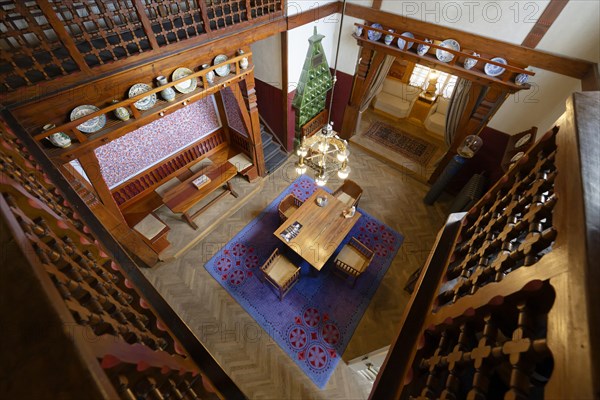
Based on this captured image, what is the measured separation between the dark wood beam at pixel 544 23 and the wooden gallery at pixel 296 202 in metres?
0.02

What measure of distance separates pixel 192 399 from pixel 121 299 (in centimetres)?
62

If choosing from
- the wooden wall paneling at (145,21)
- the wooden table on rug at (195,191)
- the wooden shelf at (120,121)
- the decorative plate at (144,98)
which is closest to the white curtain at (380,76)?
the wooden shelf at (120,121)

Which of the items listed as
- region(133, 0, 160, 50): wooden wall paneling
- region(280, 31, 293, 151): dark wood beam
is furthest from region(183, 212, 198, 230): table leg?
region(133, 0, 160, 50): wooden wall paneling

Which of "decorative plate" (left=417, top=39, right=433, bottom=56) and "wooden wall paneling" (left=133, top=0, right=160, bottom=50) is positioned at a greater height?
"wooden wall paneling" (left=133, top=0, right=160, bottom=50)

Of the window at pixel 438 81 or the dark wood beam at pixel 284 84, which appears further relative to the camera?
the window at pixel 438 81

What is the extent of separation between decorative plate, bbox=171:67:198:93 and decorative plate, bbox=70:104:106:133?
923 mm

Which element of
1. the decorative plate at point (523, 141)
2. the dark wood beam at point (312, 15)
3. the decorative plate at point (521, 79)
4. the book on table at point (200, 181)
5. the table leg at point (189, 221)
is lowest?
the decorative plate at point (523, 141)

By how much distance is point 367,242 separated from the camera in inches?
198

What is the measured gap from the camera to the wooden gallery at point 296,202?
817mm

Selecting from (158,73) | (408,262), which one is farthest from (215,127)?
(408,262)

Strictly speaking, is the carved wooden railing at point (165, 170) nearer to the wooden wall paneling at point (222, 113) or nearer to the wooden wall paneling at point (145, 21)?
the wooden wall paneling at point (222, 113)

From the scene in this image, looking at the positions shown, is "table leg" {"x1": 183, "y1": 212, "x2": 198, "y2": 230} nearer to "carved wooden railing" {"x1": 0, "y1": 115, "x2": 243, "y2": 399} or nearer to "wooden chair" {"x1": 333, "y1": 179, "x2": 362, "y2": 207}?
"wooden chair" {"x1": 333, "y1": 179, "x2": 362, "y2": 207}

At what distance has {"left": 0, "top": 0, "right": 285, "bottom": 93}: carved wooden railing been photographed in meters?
2.18

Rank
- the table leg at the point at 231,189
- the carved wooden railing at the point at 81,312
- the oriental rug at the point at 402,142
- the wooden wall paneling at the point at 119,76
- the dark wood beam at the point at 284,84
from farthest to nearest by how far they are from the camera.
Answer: the oriental rug at the point at 402,142
the table leg at the point at 231,189
the dark wood beam at the point at 284,84
the wooden wall paneling at the point at 119,76
the carved wooden railing at the point at 81,312
